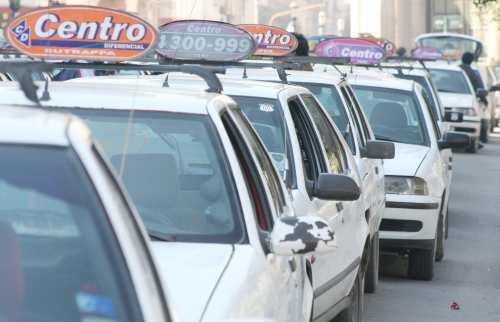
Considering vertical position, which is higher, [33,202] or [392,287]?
[33,202]

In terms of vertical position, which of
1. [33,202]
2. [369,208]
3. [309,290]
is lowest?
[369,208]

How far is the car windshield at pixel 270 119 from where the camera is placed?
7.73 metres

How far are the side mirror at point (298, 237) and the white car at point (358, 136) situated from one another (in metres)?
4.67

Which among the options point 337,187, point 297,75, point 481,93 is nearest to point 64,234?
point 337,187

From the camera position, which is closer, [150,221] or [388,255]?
[150,221]

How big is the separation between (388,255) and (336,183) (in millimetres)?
6664

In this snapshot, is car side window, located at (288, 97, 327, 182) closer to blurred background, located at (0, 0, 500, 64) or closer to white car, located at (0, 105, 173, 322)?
white car, located at (0, 105, 173, 322)

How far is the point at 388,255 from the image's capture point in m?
13.1

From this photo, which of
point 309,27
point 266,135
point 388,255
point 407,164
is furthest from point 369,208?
point 309,27

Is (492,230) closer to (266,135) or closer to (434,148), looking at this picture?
(434,148)

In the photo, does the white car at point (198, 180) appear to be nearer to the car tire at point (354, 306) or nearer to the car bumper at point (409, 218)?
the car tire at point (354, 306)

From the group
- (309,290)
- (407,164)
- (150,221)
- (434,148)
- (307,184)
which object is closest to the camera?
(150,221)

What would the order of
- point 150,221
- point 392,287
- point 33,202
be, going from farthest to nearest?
1. point 392,287
2. point 150,221
3. point 33,202

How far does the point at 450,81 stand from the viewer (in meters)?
28.7
